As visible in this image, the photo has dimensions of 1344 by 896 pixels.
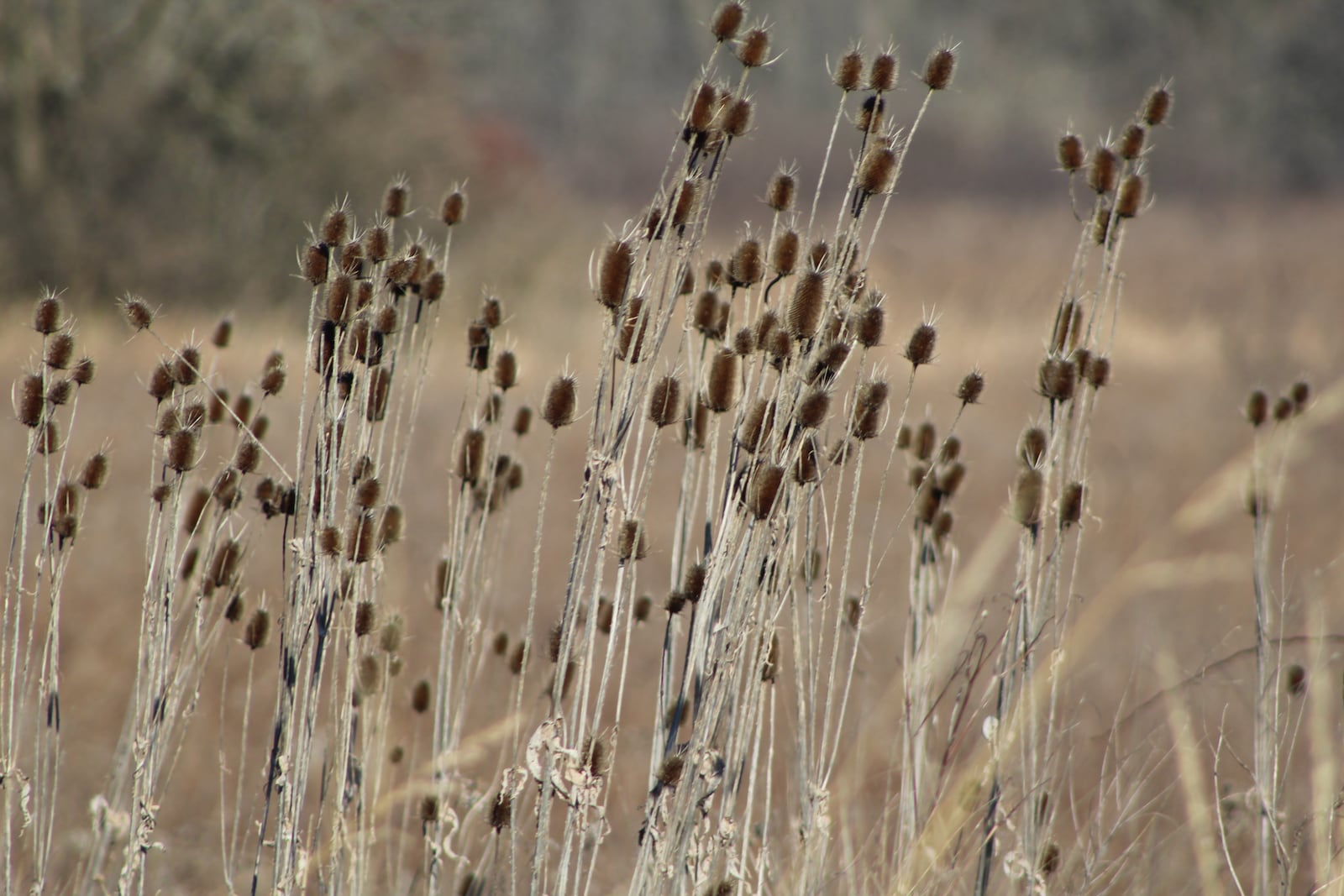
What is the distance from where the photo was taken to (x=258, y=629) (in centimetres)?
172

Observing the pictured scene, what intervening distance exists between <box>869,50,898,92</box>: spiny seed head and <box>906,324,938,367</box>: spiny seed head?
29 centimetres

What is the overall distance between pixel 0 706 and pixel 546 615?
405 centimetres

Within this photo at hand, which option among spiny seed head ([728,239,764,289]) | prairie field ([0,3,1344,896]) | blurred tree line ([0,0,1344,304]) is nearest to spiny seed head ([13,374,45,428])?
prairie field ([0,3,1344,896])

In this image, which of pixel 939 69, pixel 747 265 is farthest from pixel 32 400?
pixel 939 69

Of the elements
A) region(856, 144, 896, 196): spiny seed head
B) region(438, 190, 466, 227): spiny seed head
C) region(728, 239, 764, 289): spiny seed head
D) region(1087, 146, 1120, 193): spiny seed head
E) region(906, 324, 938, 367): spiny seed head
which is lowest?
Answer: region(906, 324, 938, 367): spiny seed head

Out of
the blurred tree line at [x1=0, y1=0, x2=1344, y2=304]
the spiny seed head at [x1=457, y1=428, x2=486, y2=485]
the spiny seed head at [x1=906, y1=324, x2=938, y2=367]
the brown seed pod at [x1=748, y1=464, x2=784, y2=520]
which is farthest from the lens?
the blurred tree line at [x1=0, y1=0, x2=1344, y2=304]

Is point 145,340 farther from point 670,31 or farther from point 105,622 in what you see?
point 670,31

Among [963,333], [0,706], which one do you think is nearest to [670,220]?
[0,706]

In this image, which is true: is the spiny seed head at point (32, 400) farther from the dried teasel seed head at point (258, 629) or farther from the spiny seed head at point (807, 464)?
the spiny seed head at point (807, 464)

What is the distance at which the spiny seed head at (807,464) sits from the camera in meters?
1.41

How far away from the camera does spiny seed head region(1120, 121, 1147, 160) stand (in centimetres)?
166

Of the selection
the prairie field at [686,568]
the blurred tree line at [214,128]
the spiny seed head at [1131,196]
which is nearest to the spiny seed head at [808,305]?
the prairie field at [686,568]

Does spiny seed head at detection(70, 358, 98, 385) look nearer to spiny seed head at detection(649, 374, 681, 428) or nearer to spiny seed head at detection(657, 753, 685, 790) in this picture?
spiny seed head at detection(649, 374, 681, 428)

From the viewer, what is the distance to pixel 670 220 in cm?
141
